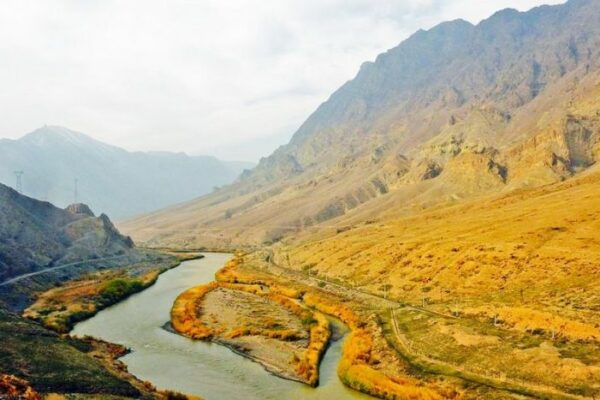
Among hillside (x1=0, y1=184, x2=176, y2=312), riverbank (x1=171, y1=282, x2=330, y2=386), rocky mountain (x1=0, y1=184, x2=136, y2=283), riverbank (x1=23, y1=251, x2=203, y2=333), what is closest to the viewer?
riverbank (x1=171, y1=282, x2=330, y2=386)

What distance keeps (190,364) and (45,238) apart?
100220 millimetres

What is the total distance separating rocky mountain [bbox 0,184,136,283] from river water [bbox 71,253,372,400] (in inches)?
1494

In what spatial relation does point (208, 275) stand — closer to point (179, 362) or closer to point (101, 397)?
point (179, 362)

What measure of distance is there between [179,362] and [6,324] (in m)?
23.8

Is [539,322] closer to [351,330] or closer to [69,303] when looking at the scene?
[351,330]

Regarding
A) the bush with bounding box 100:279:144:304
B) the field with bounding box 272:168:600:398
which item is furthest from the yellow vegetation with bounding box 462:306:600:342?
the bush with bounding box 100:279:144:304

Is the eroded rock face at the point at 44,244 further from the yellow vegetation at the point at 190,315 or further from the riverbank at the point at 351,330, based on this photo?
the riverbank at the point at 351,330

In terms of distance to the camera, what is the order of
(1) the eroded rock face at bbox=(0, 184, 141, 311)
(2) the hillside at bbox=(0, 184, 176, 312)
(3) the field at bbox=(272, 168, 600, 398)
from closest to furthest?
(3) the field at bbox=(272, 168, 600, 398) < (2) the hillside at bbox=(0, 184, 176, 312) < (1) the eroded rock face at bbox=(0, 184, 141, 311)

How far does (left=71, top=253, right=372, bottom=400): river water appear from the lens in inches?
2073

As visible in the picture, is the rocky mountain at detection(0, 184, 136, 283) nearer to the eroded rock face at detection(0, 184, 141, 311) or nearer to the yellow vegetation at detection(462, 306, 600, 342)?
the eroded rock face at detection(0, 184, 141, 311)

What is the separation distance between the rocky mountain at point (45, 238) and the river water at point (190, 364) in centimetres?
3795

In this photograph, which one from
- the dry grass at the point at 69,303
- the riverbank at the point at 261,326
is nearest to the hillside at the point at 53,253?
the dry grass at the point at 69,303

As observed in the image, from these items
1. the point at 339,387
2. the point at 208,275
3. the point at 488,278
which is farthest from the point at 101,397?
the point at 208,275

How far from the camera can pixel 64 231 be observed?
16300cm
